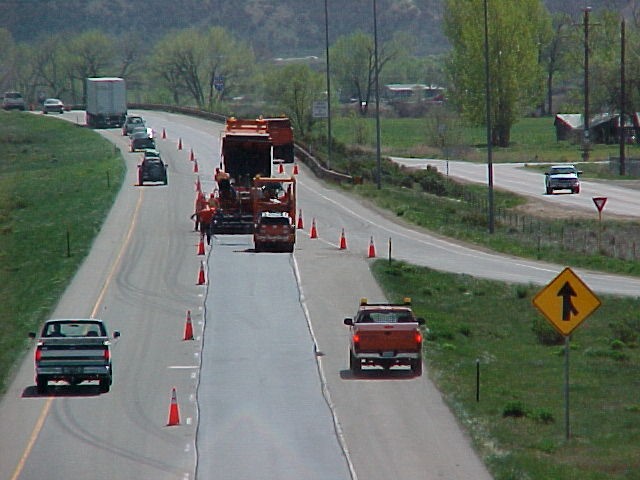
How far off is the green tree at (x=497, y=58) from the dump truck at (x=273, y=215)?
6352cm

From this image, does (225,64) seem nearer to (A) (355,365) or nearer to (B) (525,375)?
(B) (525,375)

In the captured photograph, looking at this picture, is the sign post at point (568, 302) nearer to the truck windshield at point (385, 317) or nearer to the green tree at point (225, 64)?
the truck windshield at point (385, 317)

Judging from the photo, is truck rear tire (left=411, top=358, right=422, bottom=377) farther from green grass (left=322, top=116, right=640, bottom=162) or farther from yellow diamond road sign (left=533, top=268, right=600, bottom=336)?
green grass (left=322, top=116, right=640, bottom=162)

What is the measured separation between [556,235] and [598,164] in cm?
3808

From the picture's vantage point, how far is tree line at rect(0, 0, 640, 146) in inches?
4419

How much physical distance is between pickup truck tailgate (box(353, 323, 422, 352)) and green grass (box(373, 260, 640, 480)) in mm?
1109

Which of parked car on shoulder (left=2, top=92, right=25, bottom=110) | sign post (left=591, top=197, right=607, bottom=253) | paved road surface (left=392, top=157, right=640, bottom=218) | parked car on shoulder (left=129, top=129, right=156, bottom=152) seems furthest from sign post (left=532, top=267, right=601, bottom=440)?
parked car on shoulder (left=2, top=92, right=25, bottom=110)

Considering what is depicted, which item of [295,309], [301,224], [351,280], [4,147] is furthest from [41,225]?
[4,147]

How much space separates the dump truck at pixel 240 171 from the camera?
5128 cm

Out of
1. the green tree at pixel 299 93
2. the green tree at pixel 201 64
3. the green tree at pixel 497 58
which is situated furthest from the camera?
the green tree at pixel 201 64

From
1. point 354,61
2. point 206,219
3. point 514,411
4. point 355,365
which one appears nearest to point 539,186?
point 206,219

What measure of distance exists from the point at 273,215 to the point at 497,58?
66887 millimetres

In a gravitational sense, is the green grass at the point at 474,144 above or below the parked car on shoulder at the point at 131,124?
below

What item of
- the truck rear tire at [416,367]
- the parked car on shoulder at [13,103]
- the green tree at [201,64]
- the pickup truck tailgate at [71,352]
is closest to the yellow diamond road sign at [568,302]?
the truck rear tire at [416,367]
